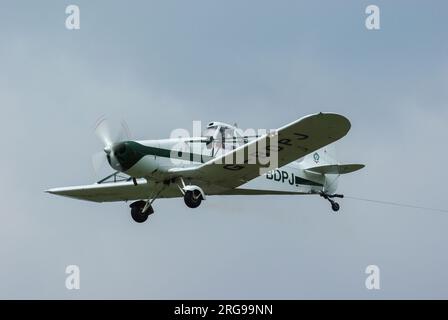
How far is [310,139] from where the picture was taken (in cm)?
2452

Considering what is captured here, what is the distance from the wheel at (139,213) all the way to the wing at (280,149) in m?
1.58

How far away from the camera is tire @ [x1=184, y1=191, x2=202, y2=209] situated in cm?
2523

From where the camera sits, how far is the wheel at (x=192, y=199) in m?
25.2

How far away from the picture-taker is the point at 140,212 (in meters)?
26.8

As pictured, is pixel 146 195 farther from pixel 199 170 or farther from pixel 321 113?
pixel 321 113

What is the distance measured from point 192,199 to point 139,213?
2.13 m

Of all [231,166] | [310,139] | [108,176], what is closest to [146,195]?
[108,176]

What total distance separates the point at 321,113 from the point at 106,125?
5.90m

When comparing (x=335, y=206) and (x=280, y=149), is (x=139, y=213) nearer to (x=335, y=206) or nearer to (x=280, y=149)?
(x=280, y=149)

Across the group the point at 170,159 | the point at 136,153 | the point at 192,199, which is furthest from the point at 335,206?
the point at 136,153

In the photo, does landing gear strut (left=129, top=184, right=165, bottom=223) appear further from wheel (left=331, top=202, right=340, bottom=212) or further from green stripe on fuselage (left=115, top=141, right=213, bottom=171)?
wheel (left=331, top=202, right=340, bottom=212)

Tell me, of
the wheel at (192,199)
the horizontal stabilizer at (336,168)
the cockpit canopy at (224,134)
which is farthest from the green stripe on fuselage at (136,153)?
the horizontal stabilizer at (336,168)

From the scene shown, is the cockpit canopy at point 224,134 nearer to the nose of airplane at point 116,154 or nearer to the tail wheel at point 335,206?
the nose of airplane at point 116,154
